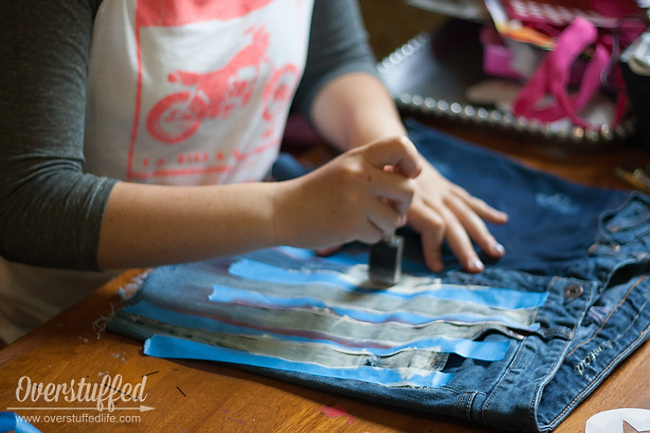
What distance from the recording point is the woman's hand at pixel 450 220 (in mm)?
584

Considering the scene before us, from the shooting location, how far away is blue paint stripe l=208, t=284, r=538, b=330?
481mm

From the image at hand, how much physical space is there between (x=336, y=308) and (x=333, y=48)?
1.37ft

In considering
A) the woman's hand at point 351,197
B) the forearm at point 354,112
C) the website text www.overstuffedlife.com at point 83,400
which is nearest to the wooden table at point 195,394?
the website text www.overstuffedlife.com at point 83,400

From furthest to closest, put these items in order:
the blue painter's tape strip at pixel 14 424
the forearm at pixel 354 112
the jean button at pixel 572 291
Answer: the forearm at pixel 354 112, the jean button at pixel 572 291, the blue painter's tape strip at pixel 14 424

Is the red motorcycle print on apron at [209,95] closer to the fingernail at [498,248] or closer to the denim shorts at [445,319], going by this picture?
the denim shorts at [445,319]

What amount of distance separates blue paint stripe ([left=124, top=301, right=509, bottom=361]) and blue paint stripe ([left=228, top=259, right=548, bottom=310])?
63 mm

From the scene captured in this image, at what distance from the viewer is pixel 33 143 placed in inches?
18.3

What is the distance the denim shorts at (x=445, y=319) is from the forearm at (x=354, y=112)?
148mm

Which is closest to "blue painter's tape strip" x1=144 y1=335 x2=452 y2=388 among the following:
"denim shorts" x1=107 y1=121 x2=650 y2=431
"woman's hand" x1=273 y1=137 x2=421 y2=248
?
"denim shorts" x1=107 y1=121 x2=650 y2=431

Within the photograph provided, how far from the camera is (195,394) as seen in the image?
17.0 inches

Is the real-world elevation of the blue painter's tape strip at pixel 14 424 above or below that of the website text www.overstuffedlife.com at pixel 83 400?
above

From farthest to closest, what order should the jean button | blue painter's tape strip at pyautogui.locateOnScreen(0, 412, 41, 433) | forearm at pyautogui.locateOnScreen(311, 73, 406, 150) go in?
forearm at pyautogui.locateOnScreen(311, 73, 406, 150)
the jean button
blue painter's tape strip at pyautogui.locateOnScreen(0, 412, 41, 433)

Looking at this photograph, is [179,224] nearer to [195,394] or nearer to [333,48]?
[195,394]

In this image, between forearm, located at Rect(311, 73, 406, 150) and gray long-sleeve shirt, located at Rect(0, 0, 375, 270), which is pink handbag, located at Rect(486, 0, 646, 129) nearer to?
forearm, located at Rect(311, 73, 406, 150)
